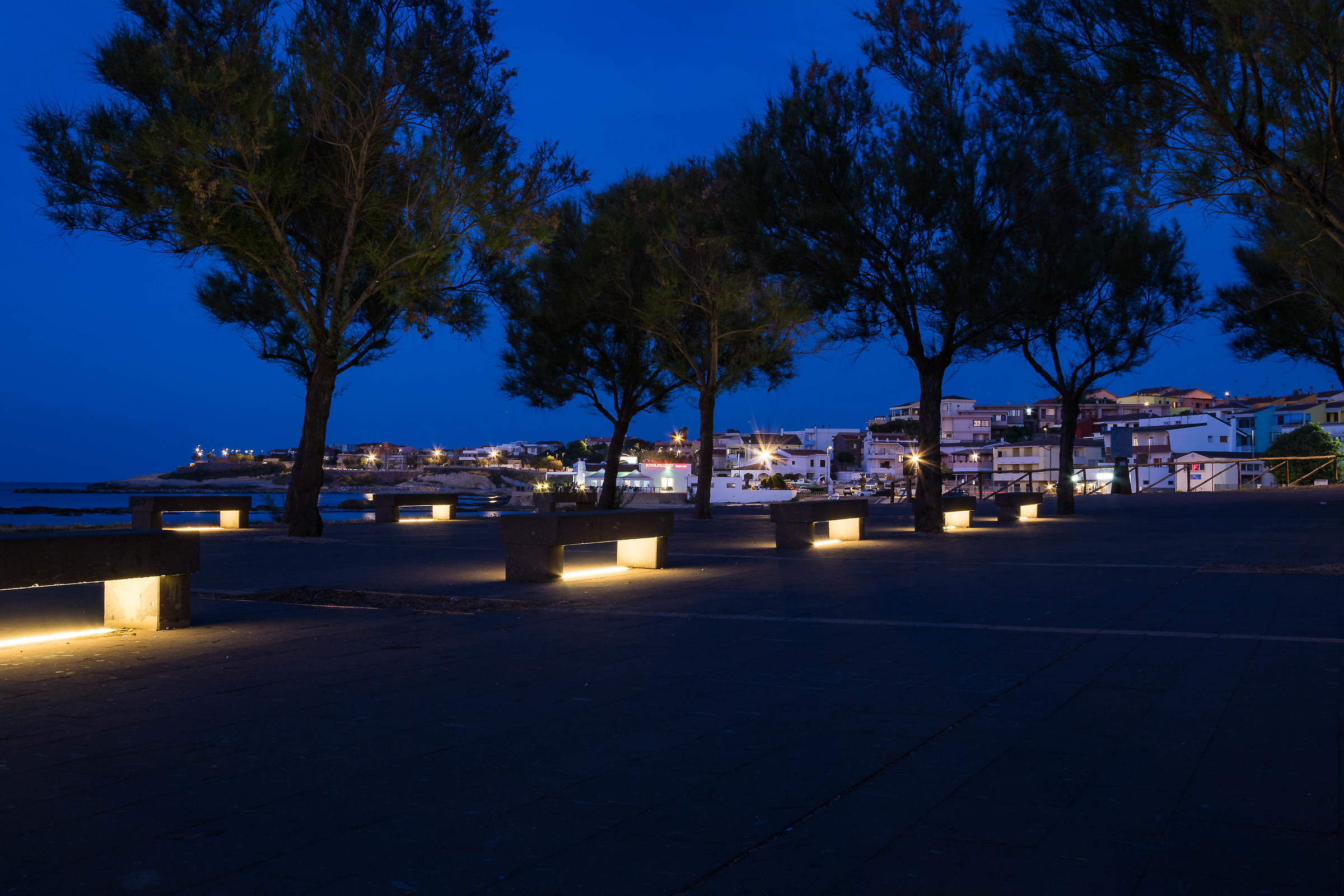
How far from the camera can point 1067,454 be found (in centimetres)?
2473

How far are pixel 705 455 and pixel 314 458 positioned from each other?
34.5 feet

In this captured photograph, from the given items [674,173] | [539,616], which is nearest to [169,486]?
[674,173]

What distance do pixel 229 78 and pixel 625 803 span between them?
578 inches

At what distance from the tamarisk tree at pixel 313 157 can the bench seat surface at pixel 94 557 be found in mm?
9354

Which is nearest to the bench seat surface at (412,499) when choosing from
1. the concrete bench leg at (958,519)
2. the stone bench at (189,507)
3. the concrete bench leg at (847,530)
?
the stone bench at (189,507)

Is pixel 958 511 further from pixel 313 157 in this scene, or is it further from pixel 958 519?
pixel 313 157

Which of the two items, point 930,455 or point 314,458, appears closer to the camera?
point 314,458

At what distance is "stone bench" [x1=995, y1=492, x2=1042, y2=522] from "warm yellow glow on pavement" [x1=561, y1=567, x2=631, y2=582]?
12.5 meters

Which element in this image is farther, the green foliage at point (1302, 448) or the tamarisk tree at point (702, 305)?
the green foliage at point (1302, 448)

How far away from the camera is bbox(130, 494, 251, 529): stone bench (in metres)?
18.8

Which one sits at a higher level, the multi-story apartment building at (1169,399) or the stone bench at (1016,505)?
the multi-story apartment building at (1169,399)

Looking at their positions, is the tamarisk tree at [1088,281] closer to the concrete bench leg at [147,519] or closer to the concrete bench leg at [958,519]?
the concrete bench leg at [958,519]

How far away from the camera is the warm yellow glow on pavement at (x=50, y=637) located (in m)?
6.26

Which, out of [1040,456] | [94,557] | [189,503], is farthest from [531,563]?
[1040,456]
